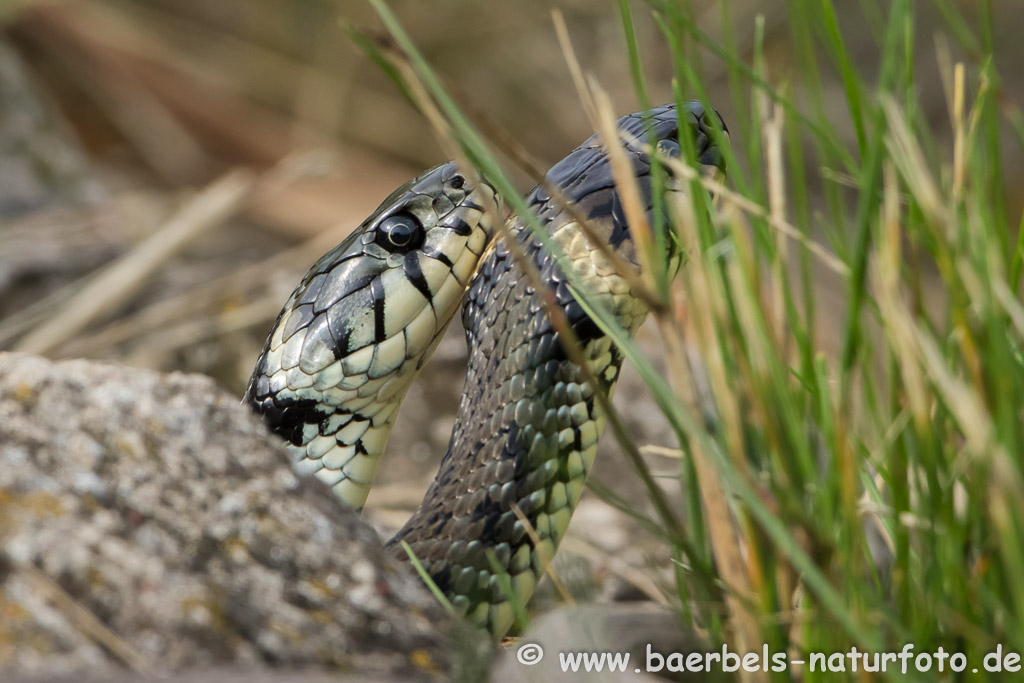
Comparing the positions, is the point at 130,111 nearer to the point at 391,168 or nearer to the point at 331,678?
the point at 391,168

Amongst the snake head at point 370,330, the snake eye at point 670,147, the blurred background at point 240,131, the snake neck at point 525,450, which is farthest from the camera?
the blurred background at point 240,131

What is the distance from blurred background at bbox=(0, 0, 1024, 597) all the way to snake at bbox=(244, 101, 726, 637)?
3.57ft

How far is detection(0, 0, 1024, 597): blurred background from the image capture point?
332 cm

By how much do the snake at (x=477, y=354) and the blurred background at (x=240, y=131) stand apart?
109 centimetres

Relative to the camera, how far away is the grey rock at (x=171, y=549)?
998mm

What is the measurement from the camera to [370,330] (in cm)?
203

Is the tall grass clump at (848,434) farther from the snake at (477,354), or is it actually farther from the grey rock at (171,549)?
the grey rock at (171,549)

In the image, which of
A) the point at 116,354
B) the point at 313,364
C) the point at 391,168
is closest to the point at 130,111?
the point at 391,168

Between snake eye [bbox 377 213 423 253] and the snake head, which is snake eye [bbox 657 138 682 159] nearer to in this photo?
the snake head

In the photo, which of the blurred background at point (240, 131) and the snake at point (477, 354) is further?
the blurred background at point (240, 131)

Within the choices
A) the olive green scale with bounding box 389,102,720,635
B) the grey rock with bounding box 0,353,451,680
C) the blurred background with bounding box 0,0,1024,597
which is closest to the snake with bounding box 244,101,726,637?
the olive green scale with bounding box 389,102,720,635

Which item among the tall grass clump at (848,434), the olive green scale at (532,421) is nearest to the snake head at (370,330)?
the olive green scale at (532,421)

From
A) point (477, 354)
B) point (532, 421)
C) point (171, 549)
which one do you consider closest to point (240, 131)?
point (477, 354)

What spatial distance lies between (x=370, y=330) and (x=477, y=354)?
0.31 m
